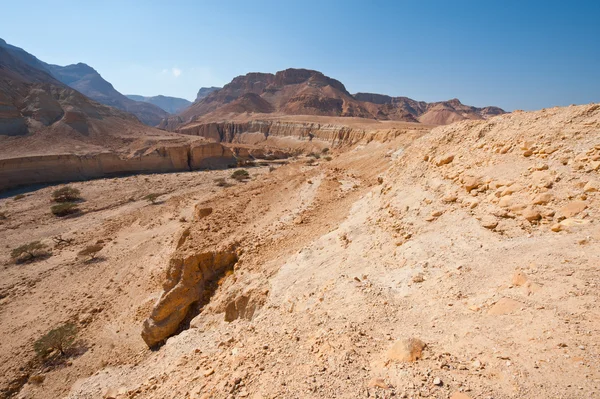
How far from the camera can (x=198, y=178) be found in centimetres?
2889

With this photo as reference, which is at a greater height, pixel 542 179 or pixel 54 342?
pixel 542 179

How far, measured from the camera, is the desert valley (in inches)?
111

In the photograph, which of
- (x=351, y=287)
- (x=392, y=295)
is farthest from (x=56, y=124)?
(x=392, y=295)

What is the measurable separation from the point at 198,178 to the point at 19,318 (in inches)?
803

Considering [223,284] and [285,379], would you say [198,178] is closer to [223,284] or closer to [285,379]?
[223,284]

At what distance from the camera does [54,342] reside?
792 centimetres

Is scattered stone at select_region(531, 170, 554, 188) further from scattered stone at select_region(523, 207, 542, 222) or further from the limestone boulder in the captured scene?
the limestone boulder

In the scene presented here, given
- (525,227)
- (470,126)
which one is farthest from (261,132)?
(525,227)

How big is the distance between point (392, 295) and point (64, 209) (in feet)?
75.3

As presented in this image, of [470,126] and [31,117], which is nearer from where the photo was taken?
[470,126]

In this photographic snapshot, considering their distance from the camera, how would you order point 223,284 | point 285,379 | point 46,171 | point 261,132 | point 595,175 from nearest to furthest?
point 285,379, point 595,175, point 223,284, point 46,171, point 261,132

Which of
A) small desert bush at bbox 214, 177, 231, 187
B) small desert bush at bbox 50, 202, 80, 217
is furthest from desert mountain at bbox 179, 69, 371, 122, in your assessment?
small desert bush at bbox 50, 202, 80, 217

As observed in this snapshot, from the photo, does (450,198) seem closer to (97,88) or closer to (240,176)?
(240,176)

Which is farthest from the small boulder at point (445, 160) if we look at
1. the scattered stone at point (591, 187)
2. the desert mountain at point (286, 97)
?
the desert mountain at point (286, 97)
